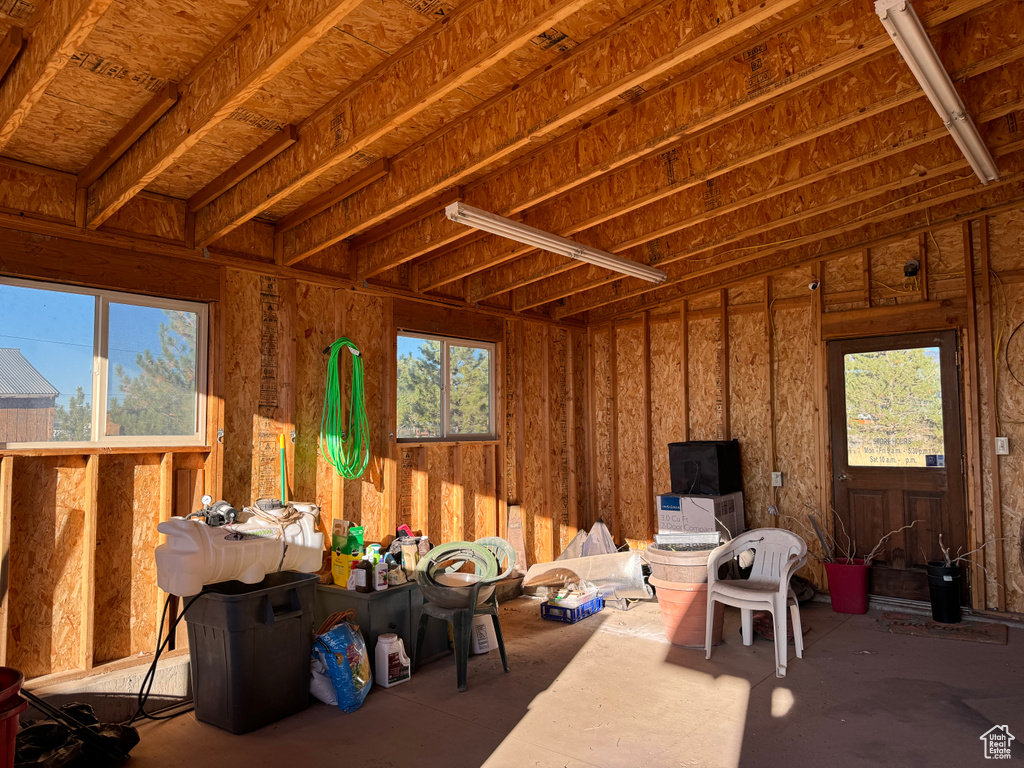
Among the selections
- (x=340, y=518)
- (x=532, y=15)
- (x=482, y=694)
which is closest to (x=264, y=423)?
(x=340, y=518)

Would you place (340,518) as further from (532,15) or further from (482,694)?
(532,15)

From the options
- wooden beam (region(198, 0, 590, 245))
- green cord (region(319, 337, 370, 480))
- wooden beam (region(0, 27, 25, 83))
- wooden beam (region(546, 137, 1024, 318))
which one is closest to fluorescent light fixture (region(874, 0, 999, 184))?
wooden beam (region(546, 137, 1024, 318))

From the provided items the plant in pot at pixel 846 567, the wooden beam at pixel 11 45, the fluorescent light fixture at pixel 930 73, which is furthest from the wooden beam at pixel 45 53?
the plant in pot at pixel 846 567

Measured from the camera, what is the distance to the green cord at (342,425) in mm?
5273

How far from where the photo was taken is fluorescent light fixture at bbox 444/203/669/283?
4238 mm

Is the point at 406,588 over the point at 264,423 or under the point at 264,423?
under

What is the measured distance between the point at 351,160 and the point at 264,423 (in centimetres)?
198

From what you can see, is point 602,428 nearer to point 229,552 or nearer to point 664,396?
Answer: point 664,396

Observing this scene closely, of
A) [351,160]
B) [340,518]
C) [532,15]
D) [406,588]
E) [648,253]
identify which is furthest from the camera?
[648,253]

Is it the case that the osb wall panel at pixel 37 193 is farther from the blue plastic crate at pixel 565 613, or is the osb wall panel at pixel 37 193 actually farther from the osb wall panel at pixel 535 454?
the blue plastic crate at pixel 565 613

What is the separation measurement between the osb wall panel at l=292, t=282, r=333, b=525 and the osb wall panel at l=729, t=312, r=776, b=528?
4.02 metres

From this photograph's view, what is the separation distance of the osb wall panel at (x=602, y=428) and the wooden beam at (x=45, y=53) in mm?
5925

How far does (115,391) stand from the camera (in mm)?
4180

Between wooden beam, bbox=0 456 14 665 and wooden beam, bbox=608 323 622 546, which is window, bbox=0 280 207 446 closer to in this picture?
wooden beam, bbox=0 456 14 665
